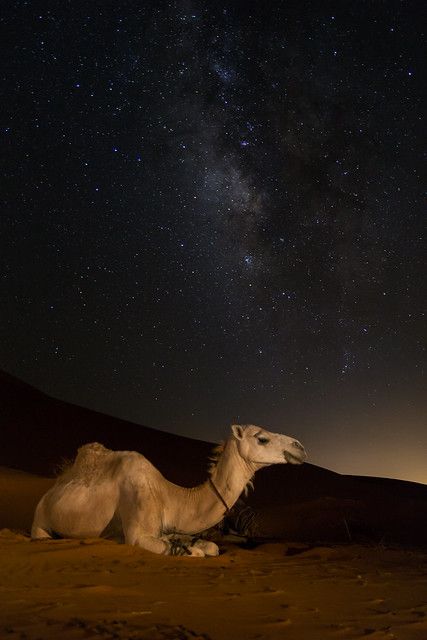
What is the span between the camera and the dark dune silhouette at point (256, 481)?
14.3m

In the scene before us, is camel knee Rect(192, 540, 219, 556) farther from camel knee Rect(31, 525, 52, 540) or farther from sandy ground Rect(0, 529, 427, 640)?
camel knee Rect(31, 525, 52, 540)

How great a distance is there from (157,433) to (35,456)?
1555 centimetres

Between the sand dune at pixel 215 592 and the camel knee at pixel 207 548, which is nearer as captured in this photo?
the sand dune at pixel 215 592

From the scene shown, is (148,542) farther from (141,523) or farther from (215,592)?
(215,592)

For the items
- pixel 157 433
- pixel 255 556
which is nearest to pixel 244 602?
pixel 255 556

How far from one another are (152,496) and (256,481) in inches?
944

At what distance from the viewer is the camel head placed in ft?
26.3

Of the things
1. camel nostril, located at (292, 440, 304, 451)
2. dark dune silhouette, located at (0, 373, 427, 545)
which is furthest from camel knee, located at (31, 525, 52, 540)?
camel nostril, located at (292, 440, 304, 451)

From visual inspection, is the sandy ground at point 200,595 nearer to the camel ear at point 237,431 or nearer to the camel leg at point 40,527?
the camel leg at point 40,527

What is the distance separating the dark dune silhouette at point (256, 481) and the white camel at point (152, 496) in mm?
1671

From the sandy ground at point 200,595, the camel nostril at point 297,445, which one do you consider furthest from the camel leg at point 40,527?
the camel nostril at point 297,445

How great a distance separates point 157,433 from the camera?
46250mm

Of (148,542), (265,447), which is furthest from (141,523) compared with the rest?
(265,447)

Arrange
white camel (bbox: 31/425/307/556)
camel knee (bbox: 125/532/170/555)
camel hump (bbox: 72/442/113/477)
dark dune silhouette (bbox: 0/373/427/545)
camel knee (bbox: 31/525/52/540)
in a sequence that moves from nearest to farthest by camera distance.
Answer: camel knee (bbox: 125/532/170/555) → white camel (bbox: 31/425/307/556) → camel knee (bbox: 31/525/52/540) → camel hump (bbox: 72/442/113/477) → dark dune silhouette (bbox: 0/373/427/545)
